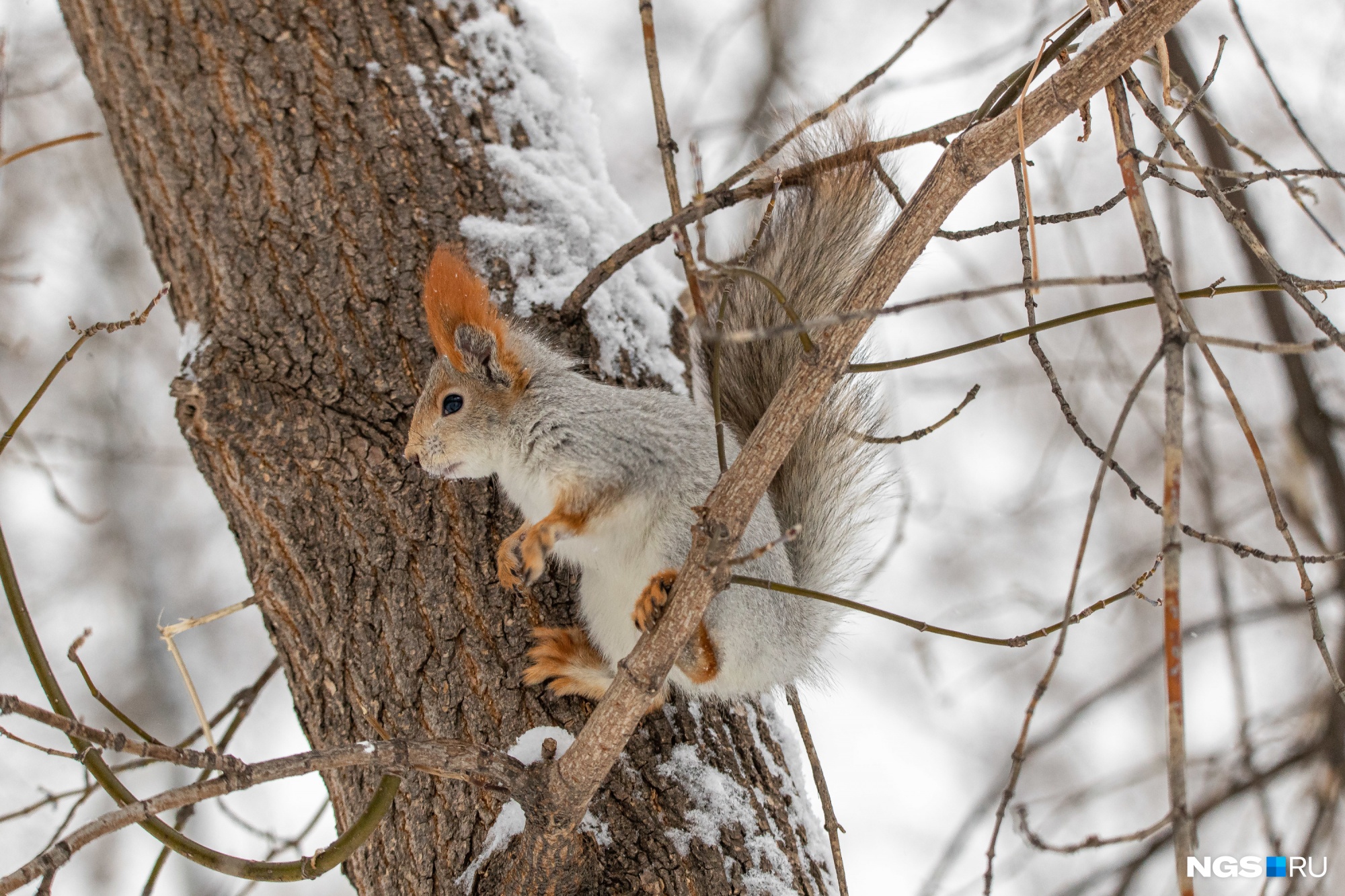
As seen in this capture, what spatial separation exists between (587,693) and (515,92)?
1.25m

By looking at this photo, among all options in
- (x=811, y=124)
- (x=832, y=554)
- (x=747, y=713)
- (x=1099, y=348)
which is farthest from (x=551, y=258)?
(x=1099, y=348)

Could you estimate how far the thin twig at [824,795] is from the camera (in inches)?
63.1

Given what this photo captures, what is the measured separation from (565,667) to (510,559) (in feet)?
0.67

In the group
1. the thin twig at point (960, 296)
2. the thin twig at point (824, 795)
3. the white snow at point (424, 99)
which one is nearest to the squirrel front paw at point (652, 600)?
the thin twig at point (824, 795)

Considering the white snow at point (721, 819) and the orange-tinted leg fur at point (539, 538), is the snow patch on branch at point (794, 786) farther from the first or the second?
the orange-tinted leg fur at point (539, 538)

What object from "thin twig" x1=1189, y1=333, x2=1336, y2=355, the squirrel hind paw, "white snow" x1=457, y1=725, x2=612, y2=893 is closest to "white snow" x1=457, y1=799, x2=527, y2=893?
"white snow" x1=457, y1=725, x2=612, y2=893

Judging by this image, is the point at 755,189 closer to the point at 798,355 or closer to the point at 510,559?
the point at 798,355

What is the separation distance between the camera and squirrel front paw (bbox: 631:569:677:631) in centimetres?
153

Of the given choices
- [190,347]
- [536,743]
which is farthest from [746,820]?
[190,347]

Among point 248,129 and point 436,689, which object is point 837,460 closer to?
point 436,689

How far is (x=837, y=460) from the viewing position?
6.35 ft

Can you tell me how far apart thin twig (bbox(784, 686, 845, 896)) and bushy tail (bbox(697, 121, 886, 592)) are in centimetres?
21

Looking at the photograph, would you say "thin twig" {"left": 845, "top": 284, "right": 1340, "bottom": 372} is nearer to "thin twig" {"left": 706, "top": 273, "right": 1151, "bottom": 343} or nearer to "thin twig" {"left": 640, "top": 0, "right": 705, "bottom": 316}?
"thin twig" {"left": 706, "top": 273, "right": 1151, "bottom": 343}

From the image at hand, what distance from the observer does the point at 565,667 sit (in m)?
1.70
